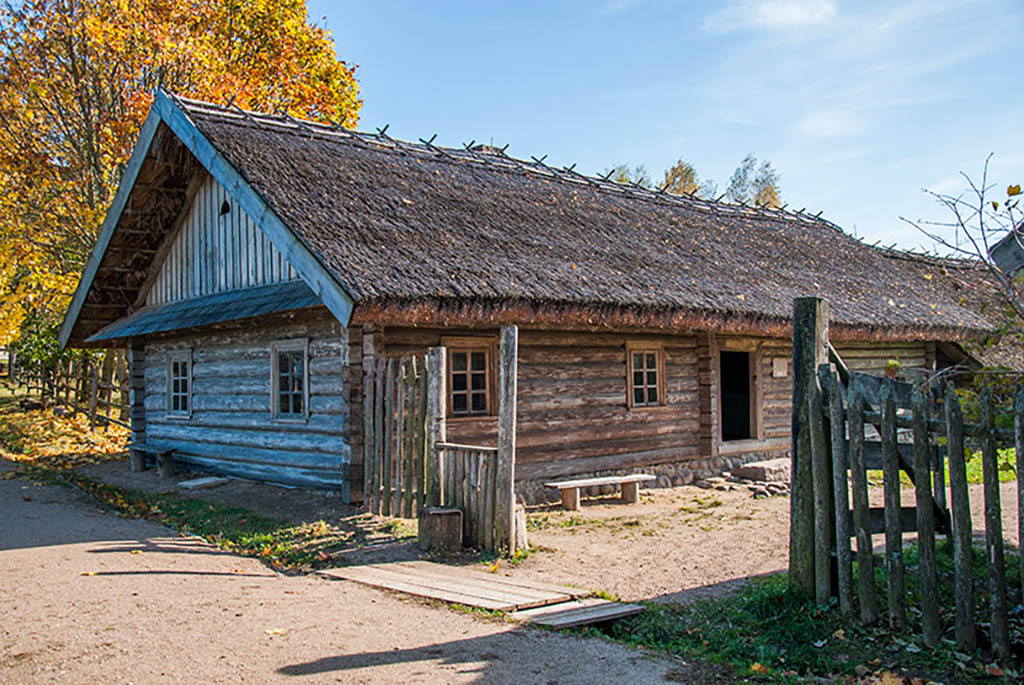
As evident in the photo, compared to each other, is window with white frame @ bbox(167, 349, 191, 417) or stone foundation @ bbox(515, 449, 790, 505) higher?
window with white frame @ bbox(167, 349, 191, 417)

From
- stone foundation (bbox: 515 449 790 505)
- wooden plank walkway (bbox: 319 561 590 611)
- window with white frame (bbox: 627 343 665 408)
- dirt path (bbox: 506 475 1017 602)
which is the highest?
window with white frame (bbox: 627 343 665 408)

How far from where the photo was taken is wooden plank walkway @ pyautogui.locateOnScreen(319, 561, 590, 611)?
632 centimetres

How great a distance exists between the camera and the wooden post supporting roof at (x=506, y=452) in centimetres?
805

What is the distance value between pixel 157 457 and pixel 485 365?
21.2 feet

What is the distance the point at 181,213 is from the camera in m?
14.9

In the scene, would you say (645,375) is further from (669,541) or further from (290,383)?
(290,383)

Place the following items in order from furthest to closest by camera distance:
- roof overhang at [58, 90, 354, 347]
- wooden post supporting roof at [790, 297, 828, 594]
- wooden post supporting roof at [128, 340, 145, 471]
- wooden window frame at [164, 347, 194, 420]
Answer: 1. wooden post supporting roof at [128, 340, 145, 471]
2. wooden window frame at [164, 347, 194, 420]
3. roof overhang at [58, 90, 354, 347]
4. wooden post supporting roof at [790, 297, 828, 594]

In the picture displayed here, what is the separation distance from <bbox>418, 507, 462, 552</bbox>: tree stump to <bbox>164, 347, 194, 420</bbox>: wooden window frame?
7848mm

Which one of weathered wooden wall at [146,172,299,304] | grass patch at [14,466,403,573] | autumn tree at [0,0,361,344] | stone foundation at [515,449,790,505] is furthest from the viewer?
autumn tree at [0,0,361,344]

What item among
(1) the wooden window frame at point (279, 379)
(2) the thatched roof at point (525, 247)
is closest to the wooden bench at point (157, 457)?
(2) the thatched roof at point (525, 247)

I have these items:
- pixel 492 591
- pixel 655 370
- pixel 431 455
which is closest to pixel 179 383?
pixel 655 370

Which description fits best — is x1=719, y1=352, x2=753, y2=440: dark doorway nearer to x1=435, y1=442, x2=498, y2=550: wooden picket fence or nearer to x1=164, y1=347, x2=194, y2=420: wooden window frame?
x1=164, y1=347, x2=194, y2=420: wooden window frame

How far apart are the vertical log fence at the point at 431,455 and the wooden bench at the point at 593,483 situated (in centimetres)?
254

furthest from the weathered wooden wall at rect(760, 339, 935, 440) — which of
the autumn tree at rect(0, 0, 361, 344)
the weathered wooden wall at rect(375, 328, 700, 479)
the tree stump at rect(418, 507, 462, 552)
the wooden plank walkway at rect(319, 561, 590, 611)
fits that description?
the autumn tree at rect(0, 0, 361, 344)
